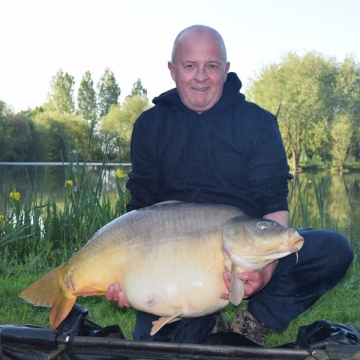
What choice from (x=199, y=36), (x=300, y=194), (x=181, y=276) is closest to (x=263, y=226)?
(x=181, y=276)

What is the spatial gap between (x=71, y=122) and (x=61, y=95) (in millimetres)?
13416

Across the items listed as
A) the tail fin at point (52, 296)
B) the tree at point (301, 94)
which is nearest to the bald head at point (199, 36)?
the tail fin at point (52, 296)

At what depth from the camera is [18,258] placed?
346cm

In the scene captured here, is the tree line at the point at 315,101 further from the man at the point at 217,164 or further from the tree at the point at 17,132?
the man at the point at 217,164

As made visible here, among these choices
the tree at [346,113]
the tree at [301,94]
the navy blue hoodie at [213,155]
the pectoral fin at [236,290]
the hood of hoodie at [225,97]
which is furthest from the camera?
the tree at [301,94]

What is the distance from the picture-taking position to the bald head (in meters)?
1.99

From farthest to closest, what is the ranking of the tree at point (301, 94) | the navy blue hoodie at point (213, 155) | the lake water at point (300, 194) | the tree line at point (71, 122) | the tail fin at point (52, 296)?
the tree at point (301, 94), the tree line at point (71, 122), the lake water at point (300, 194), the navy blue hoodie at point (213, 155), the tail fin at point (52, 296)

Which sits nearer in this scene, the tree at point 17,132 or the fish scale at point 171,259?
the fish scale at point 171,259

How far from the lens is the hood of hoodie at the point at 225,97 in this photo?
79.4 inches

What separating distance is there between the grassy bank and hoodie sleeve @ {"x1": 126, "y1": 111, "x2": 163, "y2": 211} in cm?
53

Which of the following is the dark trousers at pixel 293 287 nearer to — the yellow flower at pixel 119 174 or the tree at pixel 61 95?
the yellow flower at pixel 119 174

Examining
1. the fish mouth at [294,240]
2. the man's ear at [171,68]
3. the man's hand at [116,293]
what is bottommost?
the man's hand at [116,293]

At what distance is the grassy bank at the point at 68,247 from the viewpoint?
2365mm

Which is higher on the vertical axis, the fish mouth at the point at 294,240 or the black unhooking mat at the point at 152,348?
the fish mouth at the point at 294,240
